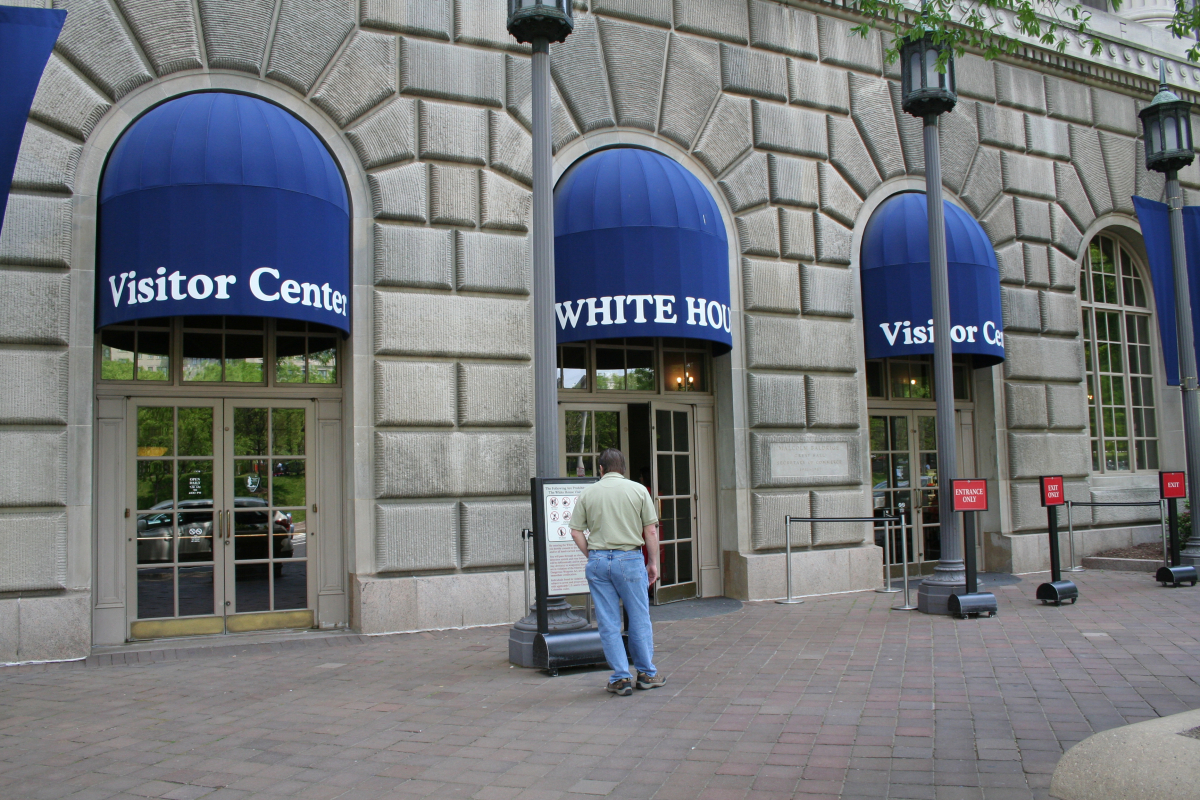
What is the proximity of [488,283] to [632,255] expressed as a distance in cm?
158

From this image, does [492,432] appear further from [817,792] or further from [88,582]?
[817,792]

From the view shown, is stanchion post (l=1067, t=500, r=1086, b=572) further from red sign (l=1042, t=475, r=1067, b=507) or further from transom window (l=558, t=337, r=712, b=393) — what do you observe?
transom window (l=558, t=337, r=712, b=393)

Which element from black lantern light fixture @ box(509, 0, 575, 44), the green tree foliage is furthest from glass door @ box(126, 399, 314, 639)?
the green tree foliage

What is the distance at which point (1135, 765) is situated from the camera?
342 centimetres

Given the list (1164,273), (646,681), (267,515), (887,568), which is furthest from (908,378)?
(267,515)

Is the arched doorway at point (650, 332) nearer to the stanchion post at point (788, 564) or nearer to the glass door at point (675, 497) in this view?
the glass door at point (675, 497)

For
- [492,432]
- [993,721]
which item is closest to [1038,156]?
[492,432]

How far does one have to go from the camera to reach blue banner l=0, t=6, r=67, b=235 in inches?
275

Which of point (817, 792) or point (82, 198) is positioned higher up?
point (82, 198)

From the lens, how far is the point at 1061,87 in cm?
1404

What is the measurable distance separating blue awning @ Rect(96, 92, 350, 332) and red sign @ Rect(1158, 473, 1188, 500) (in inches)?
409

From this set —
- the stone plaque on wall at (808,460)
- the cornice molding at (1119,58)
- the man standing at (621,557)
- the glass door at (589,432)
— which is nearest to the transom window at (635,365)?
the glass door at (589,432)

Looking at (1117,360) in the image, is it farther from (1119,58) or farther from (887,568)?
(887,568)

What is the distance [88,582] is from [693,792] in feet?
20.3
